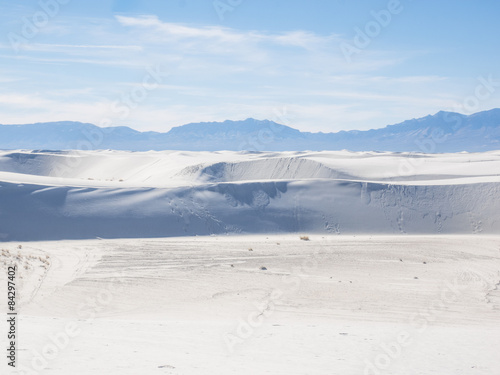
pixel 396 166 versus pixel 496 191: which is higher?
pixel 396 166

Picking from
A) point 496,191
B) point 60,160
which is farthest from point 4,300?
point 60,160

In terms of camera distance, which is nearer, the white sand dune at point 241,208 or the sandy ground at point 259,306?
the sandy ground at point 259,306

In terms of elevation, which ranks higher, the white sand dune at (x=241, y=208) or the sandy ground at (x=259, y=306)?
the white sand dune at (x=241, y=208)

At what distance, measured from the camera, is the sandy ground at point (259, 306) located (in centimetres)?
681

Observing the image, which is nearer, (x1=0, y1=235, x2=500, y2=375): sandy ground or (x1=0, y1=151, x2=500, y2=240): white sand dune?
(x1=0, y1=235, x2=500, y2=375): sandy ground

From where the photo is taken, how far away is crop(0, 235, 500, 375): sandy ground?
681 centimetres

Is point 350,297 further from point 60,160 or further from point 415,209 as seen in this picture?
point 60,160

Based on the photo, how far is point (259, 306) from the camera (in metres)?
11.2

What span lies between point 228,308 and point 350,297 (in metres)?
2.70

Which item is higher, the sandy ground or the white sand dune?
the white sand dune

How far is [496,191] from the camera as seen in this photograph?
84.9 feet

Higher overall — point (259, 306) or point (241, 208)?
point (241, 208)

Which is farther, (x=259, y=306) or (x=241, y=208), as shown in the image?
(x=241, y=208)

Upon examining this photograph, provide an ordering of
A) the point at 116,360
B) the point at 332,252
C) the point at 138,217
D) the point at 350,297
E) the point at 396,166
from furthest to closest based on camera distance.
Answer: the point at 396,166 → the point at 138,217 → the point at 332,252 → the point at 350,297 → the point at 116,360
